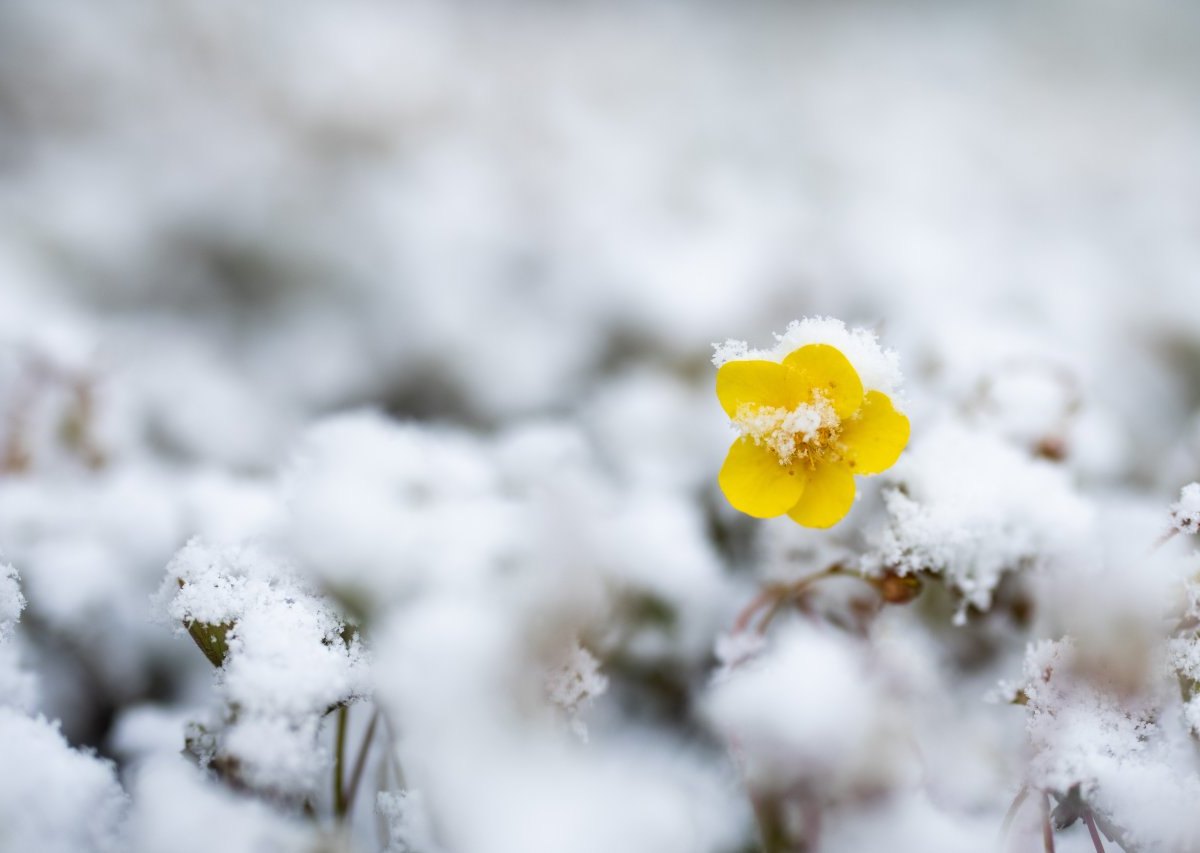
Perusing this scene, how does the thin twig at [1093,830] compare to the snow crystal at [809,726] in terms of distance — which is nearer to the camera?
the thin twig at [1093,830]

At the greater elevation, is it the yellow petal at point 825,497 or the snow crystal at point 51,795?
the yellow petal at point 825,497

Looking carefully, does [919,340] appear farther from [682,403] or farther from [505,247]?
[505,247]

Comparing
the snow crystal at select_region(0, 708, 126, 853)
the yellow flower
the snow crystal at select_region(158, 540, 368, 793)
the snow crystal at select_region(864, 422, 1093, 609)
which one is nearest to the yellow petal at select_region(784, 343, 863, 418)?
the yellow flower

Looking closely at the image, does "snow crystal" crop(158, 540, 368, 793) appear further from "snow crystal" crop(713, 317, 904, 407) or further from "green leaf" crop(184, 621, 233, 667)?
"snow crystal" crop(713, 317, 904, 407)

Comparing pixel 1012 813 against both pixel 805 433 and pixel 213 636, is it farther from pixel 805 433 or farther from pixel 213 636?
pixel 213 636

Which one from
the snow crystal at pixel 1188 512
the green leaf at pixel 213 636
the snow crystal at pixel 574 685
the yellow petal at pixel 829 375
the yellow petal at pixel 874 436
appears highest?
the yellow petal at pixel 829 375

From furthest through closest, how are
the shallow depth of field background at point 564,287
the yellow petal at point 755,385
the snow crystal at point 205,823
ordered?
the shallow depth of field background at point 564,287
the yellow petal at point 755,385
the snow crystal at point 205,823

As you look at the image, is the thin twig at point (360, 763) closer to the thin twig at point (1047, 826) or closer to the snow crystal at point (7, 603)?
the snow crystal at point (7, 603)

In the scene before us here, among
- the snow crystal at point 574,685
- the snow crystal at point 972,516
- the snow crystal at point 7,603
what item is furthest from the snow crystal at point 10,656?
the snow crystal at point 972,516
